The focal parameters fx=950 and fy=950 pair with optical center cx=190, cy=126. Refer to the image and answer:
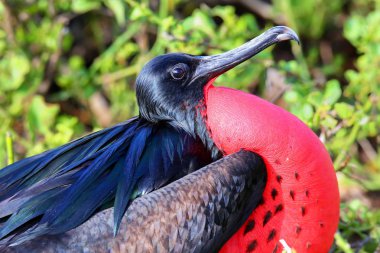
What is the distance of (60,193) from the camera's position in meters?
2.48

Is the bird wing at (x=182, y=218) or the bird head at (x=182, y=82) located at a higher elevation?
the bird head at (x=182, y=82)

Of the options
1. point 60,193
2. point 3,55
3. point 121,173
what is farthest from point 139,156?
point 3,55

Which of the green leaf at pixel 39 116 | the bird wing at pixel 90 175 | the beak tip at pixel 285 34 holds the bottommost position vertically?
the green leaf at pixel 39 116

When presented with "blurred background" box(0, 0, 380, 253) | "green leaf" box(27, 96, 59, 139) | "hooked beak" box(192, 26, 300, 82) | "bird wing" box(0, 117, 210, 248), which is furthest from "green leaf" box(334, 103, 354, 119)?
"green leaf" box(27, 96, 59, 139)

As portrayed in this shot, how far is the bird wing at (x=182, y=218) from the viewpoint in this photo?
2.29 metres

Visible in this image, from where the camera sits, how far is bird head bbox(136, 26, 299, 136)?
261 cm

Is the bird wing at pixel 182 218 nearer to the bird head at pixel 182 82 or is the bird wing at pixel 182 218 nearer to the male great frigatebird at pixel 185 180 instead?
the male great frigatebird at pixel 185 180

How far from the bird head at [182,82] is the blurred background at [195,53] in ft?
1.38

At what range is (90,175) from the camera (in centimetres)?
249

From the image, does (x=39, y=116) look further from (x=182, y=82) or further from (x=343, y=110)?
(x=343, y=110)

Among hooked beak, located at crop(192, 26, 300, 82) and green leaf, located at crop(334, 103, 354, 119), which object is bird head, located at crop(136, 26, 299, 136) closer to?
hooked beak, located at crop(192, 26, 300, 82)

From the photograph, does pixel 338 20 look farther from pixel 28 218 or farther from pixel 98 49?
pixel 28 218

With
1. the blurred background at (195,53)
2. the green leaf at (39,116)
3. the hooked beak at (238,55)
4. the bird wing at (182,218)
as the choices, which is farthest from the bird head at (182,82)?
the green leaf at (39,116)

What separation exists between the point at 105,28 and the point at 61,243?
246 cm
